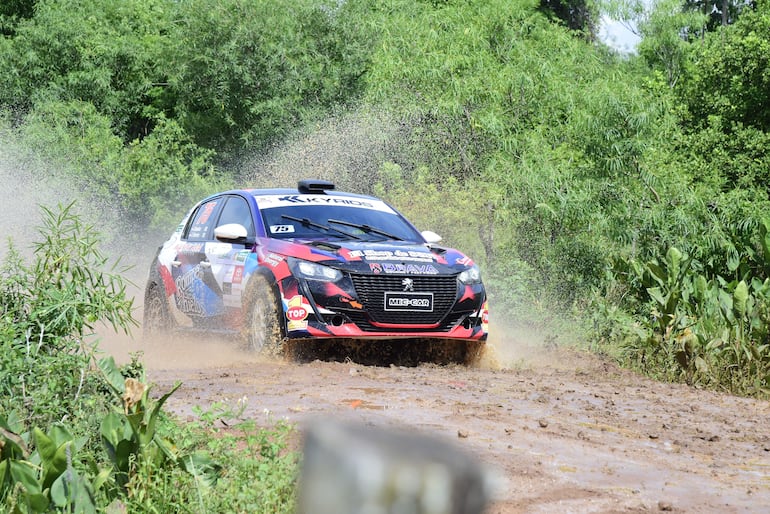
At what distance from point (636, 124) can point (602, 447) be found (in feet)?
30.3

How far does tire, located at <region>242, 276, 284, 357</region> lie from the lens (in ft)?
29.4

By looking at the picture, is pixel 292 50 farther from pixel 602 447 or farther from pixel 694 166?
pixel 602 447

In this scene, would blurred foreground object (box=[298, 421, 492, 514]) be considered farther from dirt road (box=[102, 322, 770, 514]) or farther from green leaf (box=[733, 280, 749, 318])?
green leaf (box=[733, 280, 749, 318])

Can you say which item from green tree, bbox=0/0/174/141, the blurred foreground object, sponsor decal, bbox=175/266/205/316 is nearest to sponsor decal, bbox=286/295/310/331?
sponsor decal, bbox=175/266/205/316

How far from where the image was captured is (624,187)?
47.4 ft

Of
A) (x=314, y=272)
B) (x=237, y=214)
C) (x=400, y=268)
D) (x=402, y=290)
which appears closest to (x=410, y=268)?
(x=400, y=268)

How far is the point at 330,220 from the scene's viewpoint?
1002cm

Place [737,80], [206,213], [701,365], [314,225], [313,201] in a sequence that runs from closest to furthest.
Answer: [701,365] → [314,225] → [313,201] → [206,213] → [737,80]

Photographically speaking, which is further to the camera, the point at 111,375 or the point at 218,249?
the point at 218,249

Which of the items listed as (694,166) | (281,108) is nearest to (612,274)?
(694,166)

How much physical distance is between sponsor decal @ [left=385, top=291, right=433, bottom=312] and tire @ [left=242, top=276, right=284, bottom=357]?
900 mm

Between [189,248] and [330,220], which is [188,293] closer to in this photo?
[189,248]

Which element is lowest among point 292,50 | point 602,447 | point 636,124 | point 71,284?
point 602,447

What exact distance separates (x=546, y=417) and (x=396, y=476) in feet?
19.2
